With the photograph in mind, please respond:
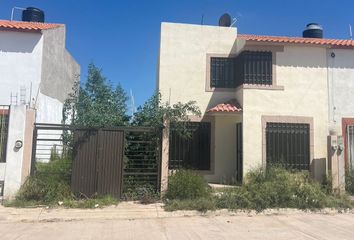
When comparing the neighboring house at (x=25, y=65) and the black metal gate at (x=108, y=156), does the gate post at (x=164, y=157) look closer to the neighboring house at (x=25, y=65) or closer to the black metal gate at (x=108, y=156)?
the black metal gate at (x=108, y=156)

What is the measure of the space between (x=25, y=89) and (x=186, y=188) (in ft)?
27.3

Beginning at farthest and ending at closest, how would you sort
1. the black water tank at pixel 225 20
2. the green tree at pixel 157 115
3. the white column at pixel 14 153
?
1. the black water tank at pixel 225 20
2. the green tree at pixel 157 115
3. the white column at pixel 14 153

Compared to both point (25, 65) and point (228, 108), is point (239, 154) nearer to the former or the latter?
point (228, 108)

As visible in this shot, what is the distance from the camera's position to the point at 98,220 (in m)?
9.05

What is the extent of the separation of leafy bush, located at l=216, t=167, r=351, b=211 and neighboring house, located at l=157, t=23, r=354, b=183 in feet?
7.84

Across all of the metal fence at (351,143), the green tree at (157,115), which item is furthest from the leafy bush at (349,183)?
the green tree at (157,115)

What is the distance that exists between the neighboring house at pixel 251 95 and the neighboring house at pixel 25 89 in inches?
202

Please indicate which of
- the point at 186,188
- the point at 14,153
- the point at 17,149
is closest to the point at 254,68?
the point at 186,188

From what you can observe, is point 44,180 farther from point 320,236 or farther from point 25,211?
point 320,236

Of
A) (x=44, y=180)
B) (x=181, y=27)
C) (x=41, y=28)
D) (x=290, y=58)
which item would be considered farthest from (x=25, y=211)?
(x=290, y=58)

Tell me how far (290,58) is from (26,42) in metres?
10.9

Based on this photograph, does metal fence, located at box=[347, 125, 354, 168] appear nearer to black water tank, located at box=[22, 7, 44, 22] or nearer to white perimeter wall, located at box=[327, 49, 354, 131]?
white perimeter wall, located at box=[327, 49, 354, 131]

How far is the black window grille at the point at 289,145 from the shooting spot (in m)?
13.9

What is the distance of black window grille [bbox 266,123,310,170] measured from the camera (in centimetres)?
1386
